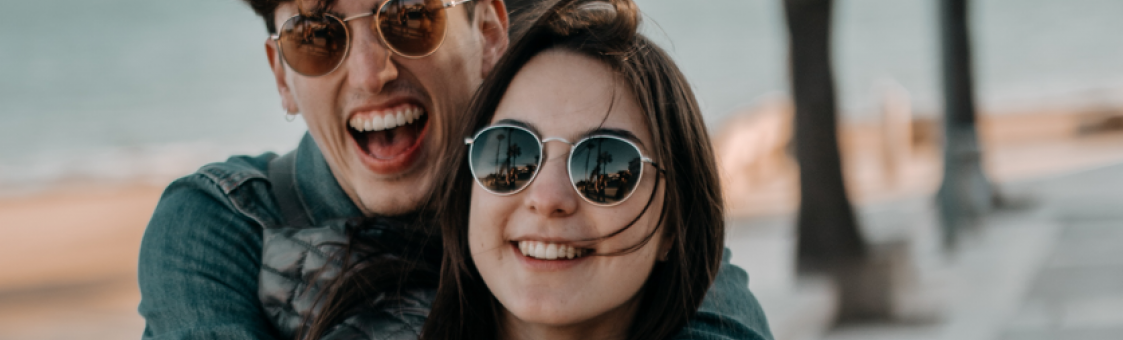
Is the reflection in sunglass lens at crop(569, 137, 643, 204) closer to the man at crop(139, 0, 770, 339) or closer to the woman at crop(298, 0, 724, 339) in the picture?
the woman at crop(298, 0, 724, 339)

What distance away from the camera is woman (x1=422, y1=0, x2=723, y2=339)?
5.46 ft

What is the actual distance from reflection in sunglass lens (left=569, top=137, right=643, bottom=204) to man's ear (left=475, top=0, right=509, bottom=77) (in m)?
0.73

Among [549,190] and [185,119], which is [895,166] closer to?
[549,190]

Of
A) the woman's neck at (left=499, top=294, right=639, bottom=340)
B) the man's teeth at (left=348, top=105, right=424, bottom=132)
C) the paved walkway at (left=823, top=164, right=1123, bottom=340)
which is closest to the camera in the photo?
the woman's neck at (left=499, top=294, right=639, bottom=340)

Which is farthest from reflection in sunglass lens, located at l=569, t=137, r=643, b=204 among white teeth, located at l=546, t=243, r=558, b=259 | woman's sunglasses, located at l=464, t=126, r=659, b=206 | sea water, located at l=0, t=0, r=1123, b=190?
sea water, located at l=0, t=0, r=1123, b=190

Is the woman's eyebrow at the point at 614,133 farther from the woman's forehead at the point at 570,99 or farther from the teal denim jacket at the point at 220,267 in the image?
the teal denim jacket at the point at 220,267

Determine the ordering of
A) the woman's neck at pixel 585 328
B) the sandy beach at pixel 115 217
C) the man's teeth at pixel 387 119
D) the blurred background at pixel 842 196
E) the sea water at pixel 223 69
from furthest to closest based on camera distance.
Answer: the sea water at pixel 223 69
the sandy beach at pixel 115 217
the blurred background at pixel 842 196
the man's teeth at pixel 387 119
the woman's neck at pixel 585 328

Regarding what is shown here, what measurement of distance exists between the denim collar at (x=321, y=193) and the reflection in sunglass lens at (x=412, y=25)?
40 cm

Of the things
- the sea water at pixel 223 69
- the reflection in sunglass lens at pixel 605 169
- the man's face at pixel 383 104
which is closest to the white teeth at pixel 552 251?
the reflection in sunglass lens at pixel 605 169

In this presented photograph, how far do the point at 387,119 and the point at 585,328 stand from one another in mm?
642

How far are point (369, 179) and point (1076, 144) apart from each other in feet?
61.7

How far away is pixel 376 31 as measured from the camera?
2066 millimetres

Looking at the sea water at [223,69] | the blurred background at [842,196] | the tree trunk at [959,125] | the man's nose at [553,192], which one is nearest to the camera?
the man's nose at [553,192]

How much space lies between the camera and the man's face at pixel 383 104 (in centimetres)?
209
